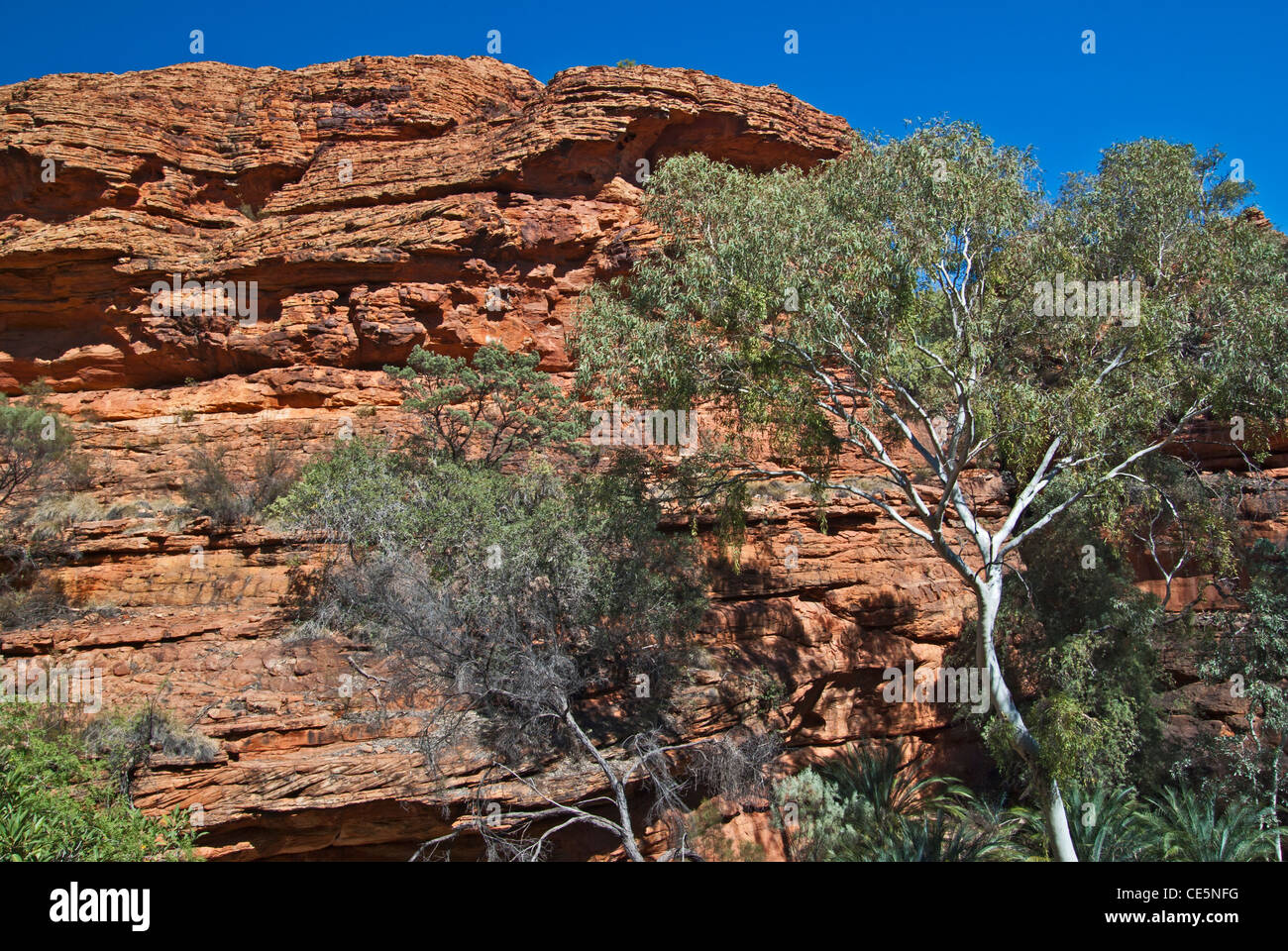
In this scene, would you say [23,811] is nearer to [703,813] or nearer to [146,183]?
[703,813]

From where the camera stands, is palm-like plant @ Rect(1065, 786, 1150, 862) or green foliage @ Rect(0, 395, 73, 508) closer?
palm-like plant @ Rect(1065, 786, 1150, 862)

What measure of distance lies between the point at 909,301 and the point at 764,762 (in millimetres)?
7035

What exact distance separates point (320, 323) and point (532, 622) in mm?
12280

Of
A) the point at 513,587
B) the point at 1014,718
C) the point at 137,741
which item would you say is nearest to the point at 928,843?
the point at 1014,718

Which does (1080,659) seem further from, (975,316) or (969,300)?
(969,300)

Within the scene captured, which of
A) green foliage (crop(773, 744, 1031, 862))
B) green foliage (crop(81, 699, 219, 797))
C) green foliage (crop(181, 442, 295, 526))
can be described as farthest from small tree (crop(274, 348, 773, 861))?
green foliage (crop(81, 699, 219, 797))

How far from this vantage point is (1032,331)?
11953 mm

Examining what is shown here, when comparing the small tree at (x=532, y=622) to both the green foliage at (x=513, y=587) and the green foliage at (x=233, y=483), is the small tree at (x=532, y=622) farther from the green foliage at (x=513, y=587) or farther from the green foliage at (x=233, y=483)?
the green foliage at (x=233, y=483)

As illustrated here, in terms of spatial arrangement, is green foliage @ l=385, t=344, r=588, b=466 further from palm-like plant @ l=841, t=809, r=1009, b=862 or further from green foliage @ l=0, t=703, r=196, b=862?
palm-like plant @ l=841, t=809, r=1009, b=862

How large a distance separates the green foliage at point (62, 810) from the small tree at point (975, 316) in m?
8.10

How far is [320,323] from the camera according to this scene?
19.6m

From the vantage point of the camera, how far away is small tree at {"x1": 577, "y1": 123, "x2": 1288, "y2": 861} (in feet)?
35.9

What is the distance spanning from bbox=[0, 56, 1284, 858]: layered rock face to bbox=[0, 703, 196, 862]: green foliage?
1.50 metres

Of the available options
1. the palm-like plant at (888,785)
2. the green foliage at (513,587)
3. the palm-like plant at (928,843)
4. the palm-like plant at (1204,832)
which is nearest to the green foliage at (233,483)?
the green foliage at (513,587)
